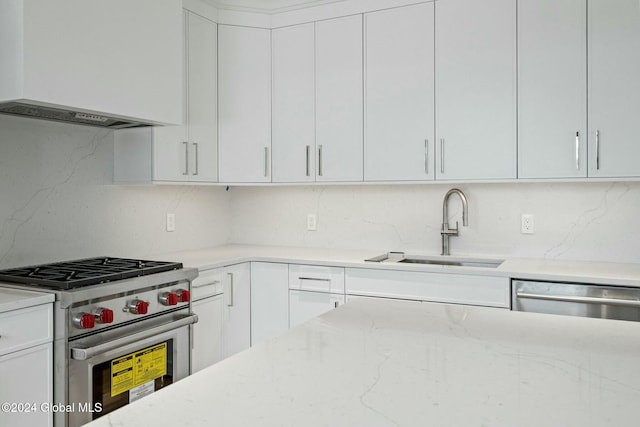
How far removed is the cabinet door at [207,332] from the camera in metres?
2.89

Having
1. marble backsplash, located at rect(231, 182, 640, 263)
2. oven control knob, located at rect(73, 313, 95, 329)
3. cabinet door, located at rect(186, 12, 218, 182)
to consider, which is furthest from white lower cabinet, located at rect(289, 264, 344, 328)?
oven control knob, located at rect(73, 313, 95, 329)

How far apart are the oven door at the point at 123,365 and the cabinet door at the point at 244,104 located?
1178mm

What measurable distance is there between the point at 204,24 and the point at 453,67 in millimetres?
1532

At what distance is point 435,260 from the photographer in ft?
10.7

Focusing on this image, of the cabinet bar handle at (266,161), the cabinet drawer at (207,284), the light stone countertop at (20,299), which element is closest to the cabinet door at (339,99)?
the cabinet bar handle at (266,161)

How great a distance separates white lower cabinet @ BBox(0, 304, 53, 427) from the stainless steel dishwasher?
2.08m

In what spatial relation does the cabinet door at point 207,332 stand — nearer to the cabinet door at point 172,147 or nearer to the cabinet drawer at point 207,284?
the cabinet drawer at point 207,284

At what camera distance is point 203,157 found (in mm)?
3229

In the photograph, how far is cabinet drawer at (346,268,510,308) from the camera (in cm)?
261

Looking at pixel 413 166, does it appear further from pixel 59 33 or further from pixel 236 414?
pixel 236 414

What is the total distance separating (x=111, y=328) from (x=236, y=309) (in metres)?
1.06

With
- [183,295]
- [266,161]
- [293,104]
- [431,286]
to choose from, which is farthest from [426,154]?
[183,295]

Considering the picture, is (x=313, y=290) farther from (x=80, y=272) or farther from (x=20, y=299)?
(x=20, y=299)

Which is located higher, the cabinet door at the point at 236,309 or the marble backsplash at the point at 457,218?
the marble backsplash at the point at 457,218
